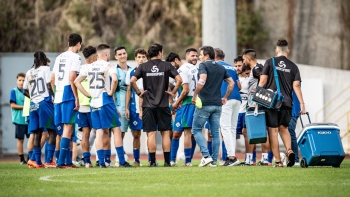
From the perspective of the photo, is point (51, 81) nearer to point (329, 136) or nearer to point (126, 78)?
point (126, 78)

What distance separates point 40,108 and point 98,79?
5.16ft

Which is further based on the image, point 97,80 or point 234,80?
point 234,80

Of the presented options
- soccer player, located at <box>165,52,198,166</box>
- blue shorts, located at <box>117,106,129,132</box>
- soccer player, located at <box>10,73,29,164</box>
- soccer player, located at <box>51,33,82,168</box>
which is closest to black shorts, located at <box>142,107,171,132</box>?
soccer player, located at <box>165,52,198,166</box>

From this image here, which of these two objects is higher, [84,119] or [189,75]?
[189,75]

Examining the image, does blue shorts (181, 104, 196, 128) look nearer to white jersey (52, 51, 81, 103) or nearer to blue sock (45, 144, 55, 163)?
white jersey (52, 51, 81, 103)

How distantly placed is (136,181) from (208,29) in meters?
14.1

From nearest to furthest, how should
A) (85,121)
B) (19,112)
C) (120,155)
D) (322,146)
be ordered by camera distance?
(322,146) < (120,155) < (85,121) < (19,112)

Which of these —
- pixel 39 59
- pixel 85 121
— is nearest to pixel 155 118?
pixel 85 121

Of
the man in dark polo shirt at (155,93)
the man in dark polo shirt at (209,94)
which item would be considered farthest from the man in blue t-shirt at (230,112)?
the man in dark polo shirt at (155,93)

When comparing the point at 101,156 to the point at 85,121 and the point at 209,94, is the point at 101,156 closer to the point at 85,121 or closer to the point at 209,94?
the point at 85,121

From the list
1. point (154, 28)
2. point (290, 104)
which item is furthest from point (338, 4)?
point (290, 104)

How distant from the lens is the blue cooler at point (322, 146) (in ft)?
44.8

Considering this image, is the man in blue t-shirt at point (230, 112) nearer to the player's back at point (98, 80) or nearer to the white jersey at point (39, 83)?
the player's back at point (98, 80)

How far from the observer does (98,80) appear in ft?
48.6
